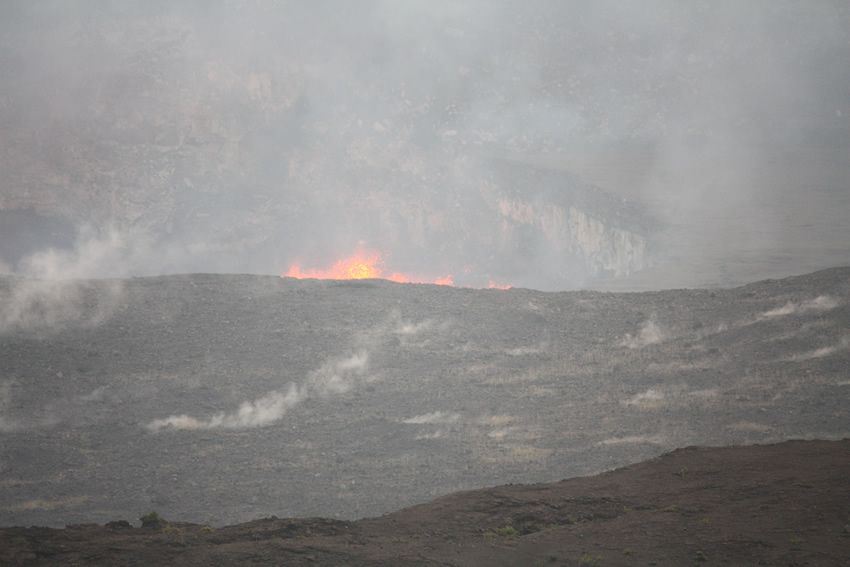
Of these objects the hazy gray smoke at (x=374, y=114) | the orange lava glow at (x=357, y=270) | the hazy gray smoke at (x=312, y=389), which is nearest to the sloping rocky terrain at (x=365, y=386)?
the hazy gray smoke at (x=312, y=389)

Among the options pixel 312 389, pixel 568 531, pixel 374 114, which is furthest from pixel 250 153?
pixel 568 531

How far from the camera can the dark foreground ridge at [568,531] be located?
7145 millimetres

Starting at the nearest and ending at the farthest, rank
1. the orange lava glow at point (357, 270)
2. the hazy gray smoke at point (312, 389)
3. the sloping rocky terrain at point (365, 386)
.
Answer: the sloping rocky terrain at point (365, 386) < the hazy gray smoke at point (312, 389) < the orange lava glow at point (357, 270)

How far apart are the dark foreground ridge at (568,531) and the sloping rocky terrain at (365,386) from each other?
3841mm

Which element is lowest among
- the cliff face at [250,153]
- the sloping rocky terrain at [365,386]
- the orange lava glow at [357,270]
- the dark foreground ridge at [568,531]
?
the dark foreground ridge at [568,531]

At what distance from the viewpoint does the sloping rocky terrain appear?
13742mm

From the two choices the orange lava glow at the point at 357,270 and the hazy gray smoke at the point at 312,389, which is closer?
the hazy gray smoke at the point at 312,389

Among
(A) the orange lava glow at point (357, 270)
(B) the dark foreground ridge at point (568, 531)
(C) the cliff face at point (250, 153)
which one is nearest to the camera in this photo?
(B) the dark foreground ridge at point (568, 531)

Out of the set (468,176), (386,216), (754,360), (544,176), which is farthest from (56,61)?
(754,360)

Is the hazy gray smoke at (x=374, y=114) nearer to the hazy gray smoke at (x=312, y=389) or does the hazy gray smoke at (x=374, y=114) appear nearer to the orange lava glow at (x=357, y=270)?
the orange lava glow at (x=357, y=270)

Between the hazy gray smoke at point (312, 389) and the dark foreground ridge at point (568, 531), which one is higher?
the hazy gray smoke at point (312, 389)

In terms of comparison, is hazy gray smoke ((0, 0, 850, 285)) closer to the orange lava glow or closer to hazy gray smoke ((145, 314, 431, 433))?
the orange lava glow

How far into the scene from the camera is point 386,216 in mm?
52656

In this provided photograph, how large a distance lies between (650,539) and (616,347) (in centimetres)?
1210
